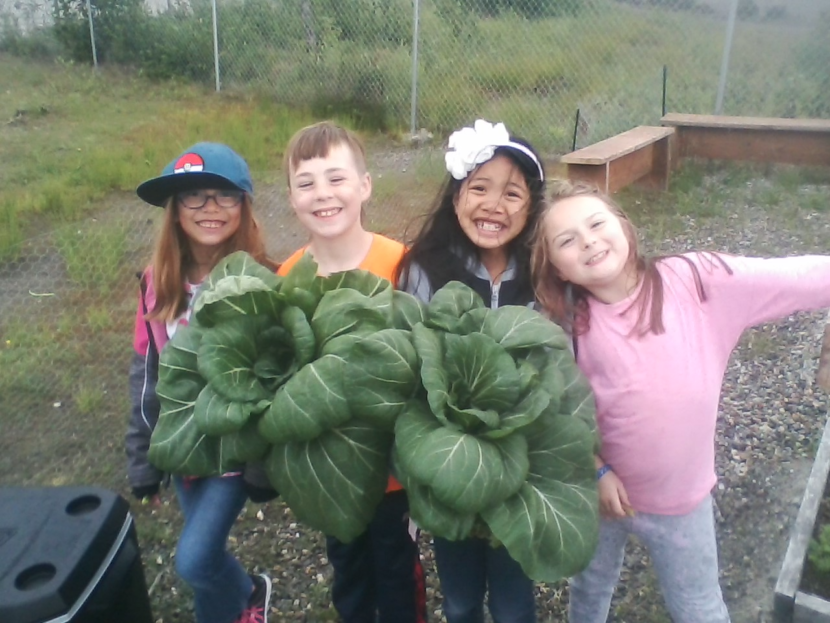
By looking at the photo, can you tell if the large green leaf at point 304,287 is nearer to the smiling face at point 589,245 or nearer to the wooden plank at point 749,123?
the smiling face at point 589,245

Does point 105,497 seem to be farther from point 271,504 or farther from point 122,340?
point 122,340

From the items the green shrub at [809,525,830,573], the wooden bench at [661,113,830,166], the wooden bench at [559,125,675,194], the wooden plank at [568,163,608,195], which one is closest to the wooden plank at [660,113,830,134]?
the wooden bench at [661,113,830,166]

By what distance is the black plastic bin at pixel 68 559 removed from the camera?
1698mm

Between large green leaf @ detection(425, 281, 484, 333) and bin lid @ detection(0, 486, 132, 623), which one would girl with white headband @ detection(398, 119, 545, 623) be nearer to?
large green leaf @ detection(425, 281, 484, 333)

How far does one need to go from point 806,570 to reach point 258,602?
1807 mm

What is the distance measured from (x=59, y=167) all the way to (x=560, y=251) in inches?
257

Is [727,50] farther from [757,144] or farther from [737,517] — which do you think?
[737,517]

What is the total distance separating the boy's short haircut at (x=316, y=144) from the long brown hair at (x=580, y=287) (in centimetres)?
60

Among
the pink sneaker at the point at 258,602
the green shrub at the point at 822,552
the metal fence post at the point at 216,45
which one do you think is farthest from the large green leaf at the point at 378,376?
the metal fence post at the point at 216,45

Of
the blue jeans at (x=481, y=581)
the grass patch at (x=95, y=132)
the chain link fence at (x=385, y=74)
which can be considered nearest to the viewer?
the blue jeans at (x=481, y=581)

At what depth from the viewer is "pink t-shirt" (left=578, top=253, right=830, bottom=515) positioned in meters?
1.76

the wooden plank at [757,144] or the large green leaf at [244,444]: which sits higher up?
the large green leaf at [244,444]

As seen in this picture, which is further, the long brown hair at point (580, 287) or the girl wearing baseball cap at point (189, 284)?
the girl wearing baseball cap at point (189, 284)

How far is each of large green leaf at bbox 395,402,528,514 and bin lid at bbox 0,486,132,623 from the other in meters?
0.93
